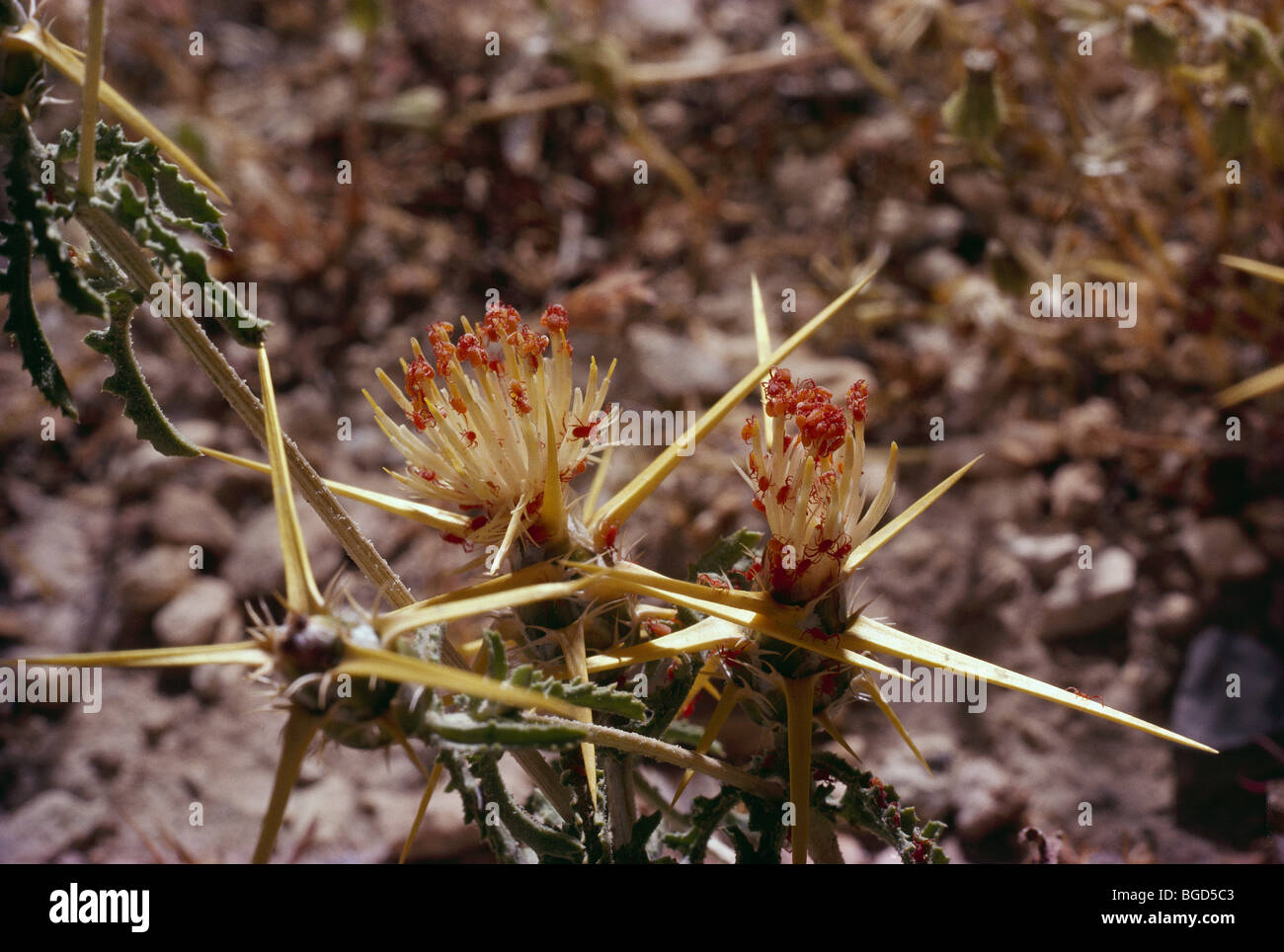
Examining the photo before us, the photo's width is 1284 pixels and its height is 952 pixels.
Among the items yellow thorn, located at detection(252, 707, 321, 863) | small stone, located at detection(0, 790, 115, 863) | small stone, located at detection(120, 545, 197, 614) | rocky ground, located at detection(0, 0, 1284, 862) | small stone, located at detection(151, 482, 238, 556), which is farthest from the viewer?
small stone, located at detection(151, 482, 238, 556)

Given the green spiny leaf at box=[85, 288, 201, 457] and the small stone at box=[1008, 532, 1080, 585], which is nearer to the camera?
the green spiny leaf at box=[85, 288, 201, 457]

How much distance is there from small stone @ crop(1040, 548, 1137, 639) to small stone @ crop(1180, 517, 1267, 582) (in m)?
0.17

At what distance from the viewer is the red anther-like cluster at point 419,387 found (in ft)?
4.72

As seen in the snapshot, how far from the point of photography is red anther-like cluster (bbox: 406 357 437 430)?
1.44m

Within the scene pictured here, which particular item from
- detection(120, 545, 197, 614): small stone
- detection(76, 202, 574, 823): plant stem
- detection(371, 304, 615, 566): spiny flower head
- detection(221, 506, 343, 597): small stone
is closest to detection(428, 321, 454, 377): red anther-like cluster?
detection(371, 304, 615, 566): spiny flower head

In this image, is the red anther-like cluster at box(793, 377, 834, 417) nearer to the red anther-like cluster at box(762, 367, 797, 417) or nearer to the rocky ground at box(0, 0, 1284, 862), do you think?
the red anther-like cluster at box(762, 367, 797, 417)

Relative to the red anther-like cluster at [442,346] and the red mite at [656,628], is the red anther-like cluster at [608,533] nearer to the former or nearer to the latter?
the red mite at [656,628]

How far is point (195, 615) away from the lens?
300 cm

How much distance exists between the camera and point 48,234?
1169 mm

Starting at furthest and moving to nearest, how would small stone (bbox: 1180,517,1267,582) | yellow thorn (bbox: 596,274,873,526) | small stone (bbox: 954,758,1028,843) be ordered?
small stone (bbox: 1180,517,1267,582) < small stone (bbox: 954,758,1028,843) < yellow thorn (bbox: 596,274,873,526)

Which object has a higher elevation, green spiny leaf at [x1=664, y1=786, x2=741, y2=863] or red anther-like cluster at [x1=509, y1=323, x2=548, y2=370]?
red anther-like cluster at [x1=509, y1=323, x2=548, y2=370]

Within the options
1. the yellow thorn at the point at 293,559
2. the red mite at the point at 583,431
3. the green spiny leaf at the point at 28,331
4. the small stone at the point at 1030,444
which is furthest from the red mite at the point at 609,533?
the small stone at the point at 1030,444

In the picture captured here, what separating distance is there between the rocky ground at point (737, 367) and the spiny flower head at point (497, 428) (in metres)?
0.79
